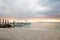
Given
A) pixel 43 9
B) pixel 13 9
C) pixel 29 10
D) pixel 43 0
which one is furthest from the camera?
pixel 13 9

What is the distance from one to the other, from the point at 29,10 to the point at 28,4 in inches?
17.6

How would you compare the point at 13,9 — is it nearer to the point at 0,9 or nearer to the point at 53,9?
the point at 0,9

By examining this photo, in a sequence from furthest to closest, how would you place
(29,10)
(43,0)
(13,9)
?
(13,9), (29,10), (43,0)

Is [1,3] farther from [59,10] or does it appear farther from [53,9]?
[59,10]

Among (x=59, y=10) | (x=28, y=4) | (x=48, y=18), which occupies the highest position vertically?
(x=28, y=4)

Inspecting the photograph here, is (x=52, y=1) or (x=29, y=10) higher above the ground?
(x=52, y=1)

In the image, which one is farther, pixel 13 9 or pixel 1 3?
pixel 13 9

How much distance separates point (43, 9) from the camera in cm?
623

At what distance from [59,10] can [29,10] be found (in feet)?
6.64

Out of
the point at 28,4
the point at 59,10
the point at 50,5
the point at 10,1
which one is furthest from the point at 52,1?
the point at 10,1

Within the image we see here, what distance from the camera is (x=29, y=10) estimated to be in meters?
6.66

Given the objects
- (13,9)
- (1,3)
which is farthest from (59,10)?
(1,3)

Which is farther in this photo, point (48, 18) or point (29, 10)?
point (48, 18)

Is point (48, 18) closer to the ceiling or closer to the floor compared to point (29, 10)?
closer to the floor
